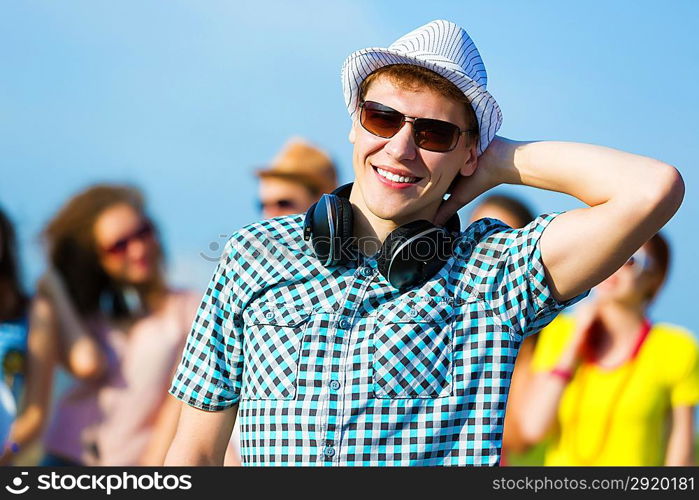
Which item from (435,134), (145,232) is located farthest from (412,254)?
(145,232)

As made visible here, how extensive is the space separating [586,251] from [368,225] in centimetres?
55

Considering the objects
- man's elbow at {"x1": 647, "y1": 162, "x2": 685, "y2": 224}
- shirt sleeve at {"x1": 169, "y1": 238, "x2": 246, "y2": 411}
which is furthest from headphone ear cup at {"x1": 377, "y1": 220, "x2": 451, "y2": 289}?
man's elbow at {"x1": 647, "y1": 162, "x2": 685, "y2": 224}

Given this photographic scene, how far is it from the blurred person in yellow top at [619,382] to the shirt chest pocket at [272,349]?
11.2 ft

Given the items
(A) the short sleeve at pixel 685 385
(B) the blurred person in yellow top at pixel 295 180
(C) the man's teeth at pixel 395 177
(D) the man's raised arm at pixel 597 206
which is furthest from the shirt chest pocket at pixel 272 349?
(A) the short sleeve at pixel 685 385

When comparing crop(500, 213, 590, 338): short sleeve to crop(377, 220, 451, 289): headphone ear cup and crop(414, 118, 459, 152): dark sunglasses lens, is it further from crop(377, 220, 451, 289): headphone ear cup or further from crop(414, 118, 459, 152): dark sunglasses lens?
crop(414, 118, 459, 152): dark sunglasses lens

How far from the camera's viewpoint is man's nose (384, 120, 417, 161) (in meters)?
2.38

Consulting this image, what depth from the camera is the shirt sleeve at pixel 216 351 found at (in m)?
2.41

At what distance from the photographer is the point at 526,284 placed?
234 centimetres

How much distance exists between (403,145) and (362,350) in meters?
0.50

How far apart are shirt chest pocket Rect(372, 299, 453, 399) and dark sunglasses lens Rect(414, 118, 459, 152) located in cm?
39

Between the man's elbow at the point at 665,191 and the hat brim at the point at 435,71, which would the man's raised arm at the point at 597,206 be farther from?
the hat brim at the point at 435,71
